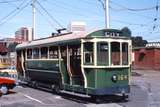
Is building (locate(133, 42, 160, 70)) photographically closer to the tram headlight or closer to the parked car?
the parked car

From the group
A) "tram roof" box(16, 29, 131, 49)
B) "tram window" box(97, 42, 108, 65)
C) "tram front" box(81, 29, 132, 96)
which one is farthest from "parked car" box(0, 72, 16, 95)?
"tram window" box(97, 42, 108, 65)

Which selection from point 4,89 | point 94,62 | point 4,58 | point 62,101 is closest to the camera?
point 94,62

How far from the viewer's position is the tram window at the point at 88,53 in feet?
62.6

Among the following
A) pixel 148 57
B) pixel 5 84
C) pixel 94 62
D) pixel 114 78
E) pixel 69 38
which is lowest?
pixel 5 84

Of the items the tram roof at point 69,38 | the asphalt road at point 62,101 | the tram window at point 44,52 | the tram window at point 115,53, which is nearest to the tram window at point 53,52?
the tram roof at point 69,38

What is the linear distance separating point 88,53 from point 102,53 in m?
0.65

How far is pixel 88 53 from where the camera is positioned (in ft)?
63.3

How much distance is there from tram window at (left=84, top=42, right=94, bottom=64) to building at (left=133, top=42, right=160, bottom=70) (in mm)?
42179

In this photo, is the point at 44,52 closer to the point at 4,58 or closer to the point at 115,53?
the point at 115,53

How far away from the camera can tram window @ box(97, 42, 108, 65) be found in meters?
18.9

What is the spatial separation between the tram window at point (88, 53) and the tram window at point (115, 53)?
0.91 metres

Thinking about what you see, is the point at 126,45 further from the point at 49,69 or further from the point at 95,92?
the point at 49,69

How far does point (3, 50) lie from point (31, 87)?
11.6 m

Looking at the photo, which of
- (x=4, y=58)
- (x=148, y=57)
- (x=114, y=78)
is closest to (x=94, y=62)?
(x=114, y=78)
